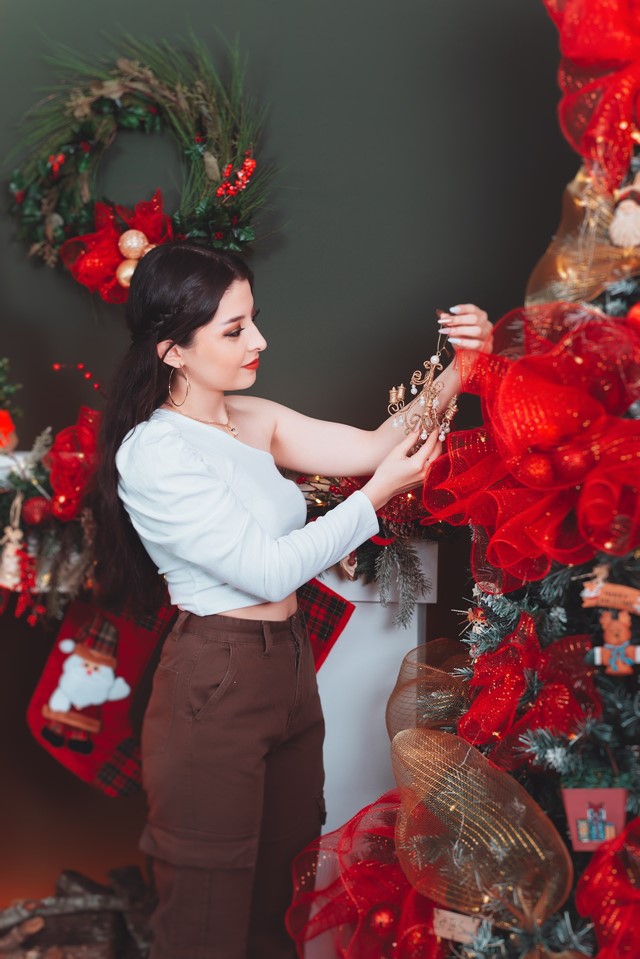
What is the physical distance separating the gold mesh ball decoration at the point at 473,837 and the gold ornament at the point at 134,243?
1339mm

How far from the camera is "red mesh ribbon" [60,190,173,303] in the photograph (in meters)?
2.35

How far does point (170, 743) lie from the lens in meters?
1.76

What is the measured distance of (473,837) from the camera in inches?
60.4

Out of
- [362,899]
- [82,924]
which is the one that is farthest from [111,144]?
[82,924]

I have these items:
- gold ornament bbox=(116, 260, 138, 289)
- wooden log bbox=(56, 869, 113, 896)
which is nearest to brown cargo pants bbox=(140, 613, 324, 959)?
wooden log bbox=(56, 869, 113, 896)

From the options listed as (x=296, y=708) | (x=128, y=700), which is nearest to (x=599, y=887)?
(x=296, y=708)

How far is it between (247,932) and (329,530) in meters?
0.81

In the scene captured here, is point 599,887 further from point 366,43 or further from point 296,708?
point 366,43

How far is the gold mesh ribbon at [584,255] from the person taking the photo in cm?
134

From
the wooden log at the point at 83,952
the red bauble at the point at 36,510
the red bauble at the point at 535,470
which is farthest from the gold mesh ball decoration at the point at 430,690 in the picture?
the wooden log at the point at 83,952

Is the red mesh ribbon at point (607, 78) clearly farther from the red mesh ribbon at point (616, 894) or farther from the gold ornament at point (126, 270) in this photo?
the gold ornament at point (126, 270)

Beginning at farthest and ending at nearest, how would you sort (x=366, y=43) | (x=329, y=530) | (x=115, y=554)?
1. (x=366, y=43)
2. (x=115, y=554)
3. (x=329, y=530)

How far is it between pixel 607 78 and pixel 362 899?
55.6 inches

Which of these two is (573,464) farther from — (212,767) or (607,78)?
(212,767)
